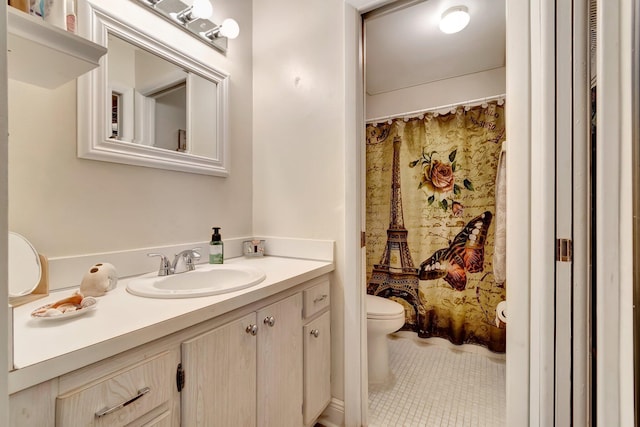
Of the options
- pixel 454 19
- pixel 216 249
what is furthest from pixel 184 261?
pixel 454 19

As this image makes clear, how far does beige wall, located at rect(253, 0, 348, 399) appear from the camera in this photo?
1.44 meters

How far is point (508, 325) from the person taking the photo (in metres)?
1.04

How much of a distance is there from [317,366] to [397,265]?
1.41 metres

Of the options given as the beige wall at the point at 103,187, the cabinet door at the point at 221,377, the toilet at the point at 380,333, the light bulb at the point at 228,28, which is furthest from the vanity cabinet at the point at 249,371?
the light bulb at the point at 228,28

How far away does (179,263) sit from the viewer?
1209 mm

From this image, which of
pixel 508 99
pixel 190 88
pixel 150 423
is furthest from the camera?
pixel 190 88

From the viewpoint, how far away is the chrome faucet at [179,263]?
1.15m

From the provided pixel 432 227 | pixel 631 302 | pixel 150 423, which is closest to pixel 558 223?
pixel 631 302

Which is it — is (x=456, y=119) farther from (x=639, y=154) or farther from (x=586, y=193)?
(x=639, y=154)

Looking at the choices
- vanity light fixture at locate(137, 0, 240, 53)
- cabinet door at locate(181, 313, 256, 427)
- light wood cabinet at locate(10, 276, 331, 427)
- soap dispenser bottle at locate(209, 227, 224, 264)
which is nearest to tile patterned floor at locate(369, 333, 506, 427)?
light wood cabinet at locate(10, 276, 331, 427)

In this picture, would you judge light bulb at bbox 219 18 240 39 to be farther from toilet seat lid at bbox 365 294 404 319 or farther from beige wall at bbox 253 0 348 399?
toilet seat lid at bbox 365 294 404 319

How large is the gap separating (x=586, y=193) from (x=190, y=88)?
1613 millimetres

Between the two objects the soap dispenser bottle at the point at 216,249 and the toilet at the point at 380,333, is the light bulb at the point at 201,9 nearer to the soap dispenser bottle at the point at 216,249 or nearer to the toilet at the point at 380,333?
the soap dispenser bottle at the point at 216,249

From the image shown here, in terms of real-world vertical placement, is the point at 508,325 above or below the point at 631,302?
below
